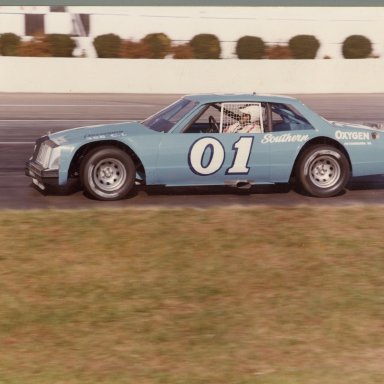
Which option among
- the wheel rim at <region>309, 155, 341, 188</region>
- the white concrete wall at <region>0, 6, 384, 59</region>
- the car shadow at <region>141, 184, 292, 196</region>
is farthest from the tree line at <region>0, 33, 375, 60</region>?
the wheel rim at <region>309, 155, 341, 188</region>

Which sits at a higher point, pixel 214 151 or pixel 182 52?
pixel 182 52

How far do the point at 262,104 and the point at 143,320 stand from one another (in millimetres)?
5114

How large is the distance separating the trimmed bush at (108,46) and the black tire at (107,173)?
22548 mm

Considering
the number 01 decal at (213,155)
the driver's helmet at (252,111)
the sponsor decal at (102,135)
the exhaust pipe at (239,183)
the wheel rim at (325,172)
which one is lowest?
the exhaust pipe at (239,183)

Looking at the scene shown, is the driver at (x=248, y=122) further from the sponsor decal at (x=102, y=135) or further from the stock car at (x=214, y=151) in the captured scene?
the sponsor decal at (x=102, y=135)

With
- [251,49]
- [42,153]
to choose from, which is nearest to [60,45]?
[251,49]

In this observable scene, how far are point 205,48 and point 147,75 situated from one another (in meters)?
3.51

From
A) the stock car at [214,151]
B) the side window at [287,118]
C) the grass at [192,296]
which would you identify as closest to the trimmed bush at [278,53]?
the stock car at [214,151]

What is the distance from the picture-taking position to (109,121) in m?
23.1

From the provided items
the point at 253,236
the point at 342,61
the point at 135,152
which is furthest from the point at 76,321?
the point at 342,61

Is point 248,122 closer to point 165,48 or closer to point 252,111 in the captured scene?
point 252,111

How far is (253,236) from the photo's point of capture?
9516 mm

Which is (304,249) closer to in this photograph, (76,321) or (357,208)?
(357,208)

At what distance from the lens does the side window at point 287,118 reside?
12.0 meters
